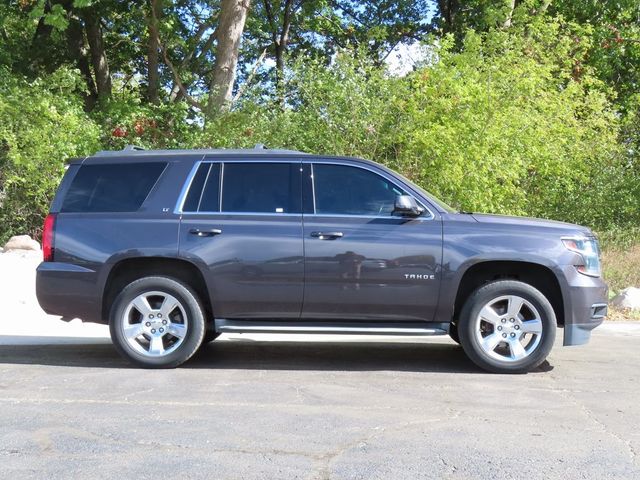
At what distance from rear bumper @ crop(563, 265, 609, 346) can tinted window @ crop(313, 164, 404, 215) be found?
1.68 metres

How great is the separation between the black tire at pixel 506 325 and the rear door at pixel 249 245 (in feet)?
4.92

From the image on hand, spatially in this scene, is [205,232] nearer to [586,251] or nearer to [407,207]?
[407,207]

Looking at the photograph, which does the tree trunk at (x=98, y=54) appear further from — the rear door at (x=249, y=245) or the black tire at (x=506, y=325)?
the black tire at (x=506, y=325)

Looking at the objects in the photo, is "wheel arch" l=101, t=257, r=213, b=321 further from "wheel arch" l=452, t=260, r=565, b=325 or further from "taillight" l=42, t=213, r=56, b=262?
"wheel arch" l=452, t=260, r=565, b=325

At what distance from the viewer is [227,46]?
61.7ft

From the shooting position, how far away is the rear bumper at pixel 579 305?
6.88 m

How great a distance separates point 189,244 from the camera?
7027mm

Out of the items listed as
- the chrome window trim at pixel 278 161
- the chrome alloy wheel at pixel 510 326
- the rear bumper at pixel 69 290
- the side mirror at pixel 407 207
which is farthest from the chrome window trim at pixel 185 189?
the chrome alloy wheel at pixel 510 326

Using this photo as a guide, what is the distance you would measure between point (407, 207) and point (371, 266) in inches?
23.5

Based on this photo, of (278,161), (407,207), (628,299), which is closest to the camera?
(407,207)

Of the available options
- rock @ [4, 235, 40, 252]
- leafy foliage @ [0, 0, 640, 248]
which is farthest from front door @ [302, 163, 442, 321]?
rock @ [4, 235, 40, 252]

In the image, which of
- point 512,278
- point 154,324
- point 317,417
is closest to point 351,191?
point 512,278

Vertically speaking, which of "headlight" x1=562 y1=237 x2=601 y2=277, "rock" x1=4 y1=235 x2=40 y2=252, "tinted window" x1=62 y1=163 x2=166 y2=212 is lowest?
"rock" x1=4 y1=235 x2=40 y2=252

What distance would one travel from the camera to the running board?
22.6 ft
